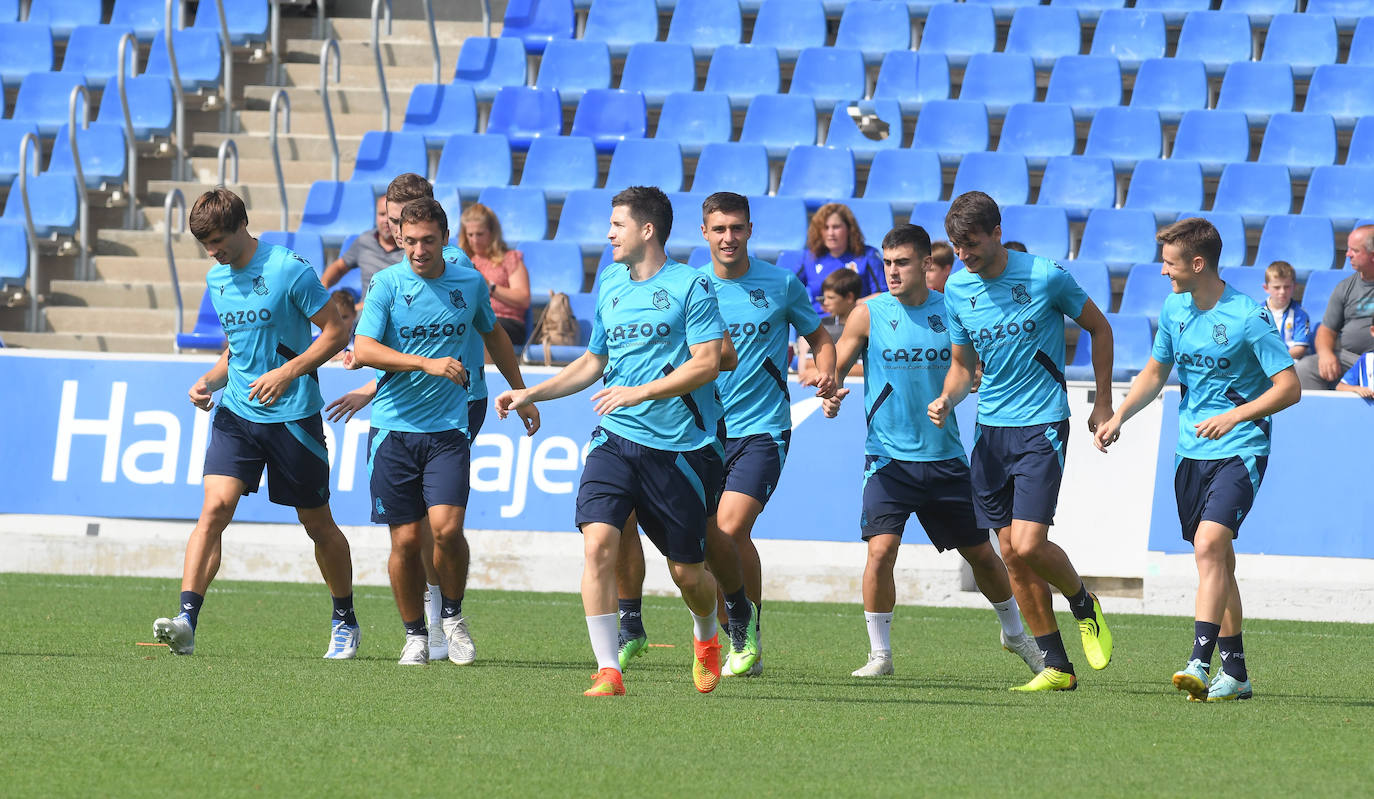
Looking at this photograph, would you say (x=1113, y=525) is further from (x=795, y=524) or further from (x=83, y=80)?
(x=83, y=80)

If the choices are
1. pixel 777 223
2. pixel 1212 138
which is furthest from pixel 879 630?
pixel 1212 138

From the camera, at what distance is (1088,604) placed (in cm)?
765

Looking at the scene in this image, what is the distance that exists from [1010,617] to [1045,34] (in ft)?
35.2

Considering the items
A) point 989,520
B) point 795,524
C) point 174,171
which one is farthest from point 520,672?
point 174,171

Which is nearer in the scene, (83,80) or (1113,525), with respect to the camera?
(1113,525)

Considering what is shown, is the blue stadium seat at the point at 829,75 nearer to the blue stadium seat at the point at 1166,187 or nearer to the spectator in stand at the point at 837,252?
A: the blue stadium seat at the point at 1166,187

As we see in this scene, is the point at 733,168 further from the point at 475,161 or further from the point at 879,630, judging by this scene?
the point at 879,630

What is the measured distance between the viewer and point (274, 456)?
320 inches

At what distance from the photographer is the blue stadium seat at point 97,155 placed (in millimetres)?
16781

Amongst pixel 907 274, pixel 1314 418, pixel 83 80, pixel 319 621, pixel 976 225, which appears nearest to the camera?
pixel 976 225

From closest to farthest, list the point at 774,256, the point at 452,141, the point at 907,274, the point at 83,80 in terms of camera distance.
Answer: the point at 907,274 → the point at 774,256 → the point at 452,141 → the point at 83,80

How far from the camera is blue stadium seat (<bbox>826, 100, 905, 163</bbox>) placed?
1656 centimetres

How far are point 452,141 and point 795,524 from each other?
649 centimetres

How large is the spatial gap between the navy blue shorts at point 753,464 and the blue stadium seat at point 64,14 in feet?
44.1
